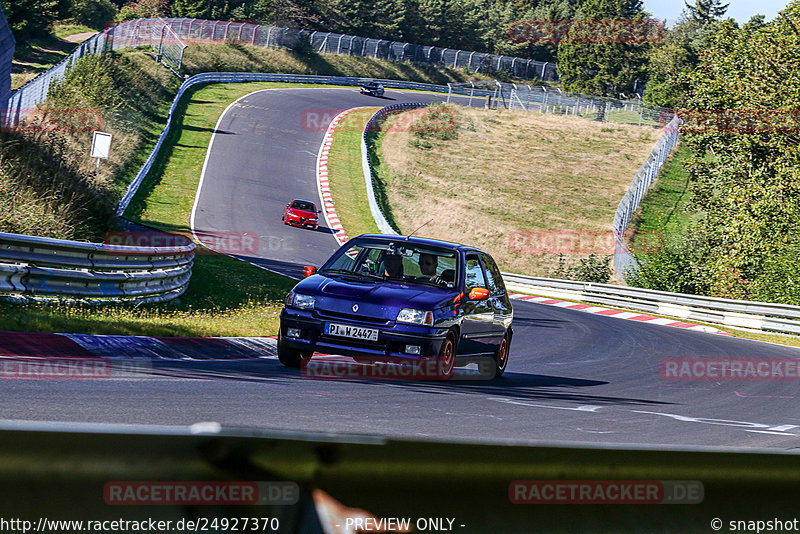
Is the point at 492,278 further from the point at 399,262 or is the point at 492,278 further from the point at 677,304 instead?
the point at 677,304

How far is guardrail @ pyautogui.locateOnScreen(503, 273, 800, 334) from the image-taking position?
26984mm

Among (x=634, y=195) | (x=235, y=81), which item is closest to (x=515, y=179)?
(x=634, y=195)

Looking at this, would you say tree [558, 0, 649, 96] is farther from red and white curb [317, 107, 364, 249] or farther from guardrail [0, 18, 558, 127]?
red and white curb [317, 107, 364, 249]

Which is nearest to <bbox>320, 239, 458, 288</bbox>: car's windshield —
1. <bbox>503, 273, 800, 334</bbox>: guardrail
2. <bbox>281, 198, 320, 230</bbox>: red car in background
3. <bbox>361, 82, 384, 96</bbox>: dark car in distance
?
<bbox>503, 273, 800, 334</bbox>: guardrail

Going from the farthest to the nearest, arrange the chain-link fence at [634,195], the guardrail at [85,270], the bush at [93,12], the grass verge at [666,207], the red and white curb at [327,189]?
the bush at [93,12]
the grass verge at [666,207]
the chain-link fence at [634,195]
the red and white curb at [327,189]
the guardrail at [85,270]

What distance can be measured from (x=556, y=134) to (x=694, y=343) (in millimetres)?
50175

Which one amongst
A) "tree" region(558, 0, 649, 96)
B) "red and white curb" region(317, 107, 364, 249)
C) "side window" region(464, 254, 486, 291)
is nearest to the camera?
"side window" region(464, 254, 486, 291)

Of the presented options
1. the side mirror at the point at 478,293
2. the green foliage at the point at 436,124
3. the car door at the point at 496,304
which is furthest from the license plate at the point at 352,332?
the green foliage at the point at 436,124

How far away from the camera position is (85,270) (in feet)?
44.1

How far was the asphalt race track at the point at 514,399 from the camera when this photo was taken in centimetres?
646

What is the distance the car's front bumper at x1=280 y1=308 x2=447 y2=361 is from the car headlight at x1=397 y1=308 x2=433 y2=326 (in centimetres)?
5

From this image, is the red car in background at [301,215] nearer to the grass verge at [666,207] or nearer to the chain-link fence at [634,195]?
the chain-link fence at [634,195]

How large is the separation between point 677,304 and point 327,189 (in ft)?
67.0

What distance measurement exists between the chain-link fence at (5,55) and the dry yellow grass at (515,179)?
2244 cm
